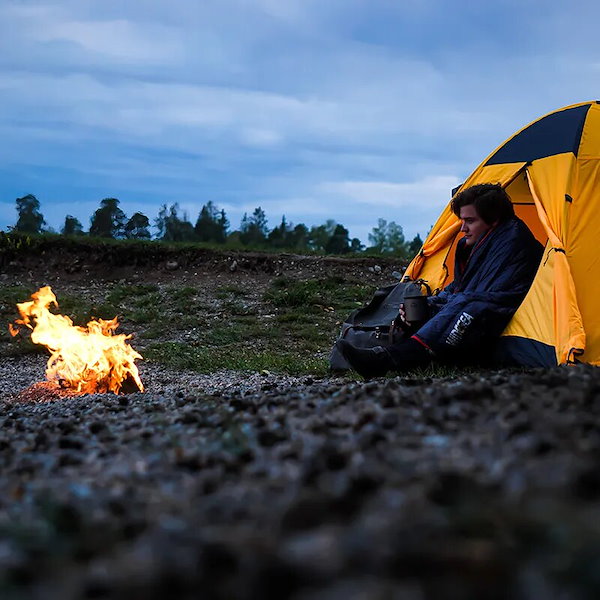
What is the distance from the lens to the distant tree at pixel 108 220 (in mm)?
19906

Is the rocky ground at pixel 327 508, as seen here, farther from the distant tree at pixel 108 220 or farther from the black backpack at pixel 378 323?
the distant tree at pixel 108 220

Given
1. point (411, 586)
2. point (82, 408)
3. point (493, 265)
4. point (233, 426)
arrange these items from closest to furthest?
1. point (411, 586)
2. point (233, 426)
3. point (82, 408)
4. point (493, 265)

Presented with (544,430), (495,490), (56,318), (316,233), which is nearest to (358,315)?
(56,318)

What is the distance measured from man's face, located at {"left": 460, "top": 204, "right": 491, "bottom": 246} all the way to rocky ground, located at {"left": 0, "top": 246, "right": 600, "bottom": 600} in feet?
14.6

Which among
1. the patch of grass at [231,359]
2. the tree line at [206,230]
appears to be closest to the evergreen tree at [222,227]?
the tree line at [206,230]

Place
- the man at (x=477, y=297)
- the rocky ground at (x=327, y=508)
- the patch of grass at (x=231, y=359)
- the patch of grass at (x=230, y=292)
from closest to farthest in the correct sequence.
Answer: the rocky ground at (x=327, y=508), the man at (x=477, y=297), the patch of grass at (x=231, y=359), the patch of grass at (x=230, y=292)

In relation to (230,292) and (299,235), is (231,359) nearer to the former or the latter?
(230,292)

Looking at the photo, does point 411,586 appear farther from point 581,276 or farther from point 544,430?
point 581,276

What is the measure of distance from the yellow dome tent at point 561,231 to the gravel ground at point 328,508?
315 cm

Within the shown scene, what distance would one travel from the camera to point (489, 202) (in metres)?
8.12

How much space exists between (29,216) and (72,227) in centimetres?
155

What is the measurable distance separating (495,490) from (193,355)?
9229 millimetres

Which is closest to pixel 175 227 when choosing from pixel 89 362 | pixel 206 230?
pixel 206 230

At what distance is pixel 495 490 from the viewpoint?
2.24 meters
